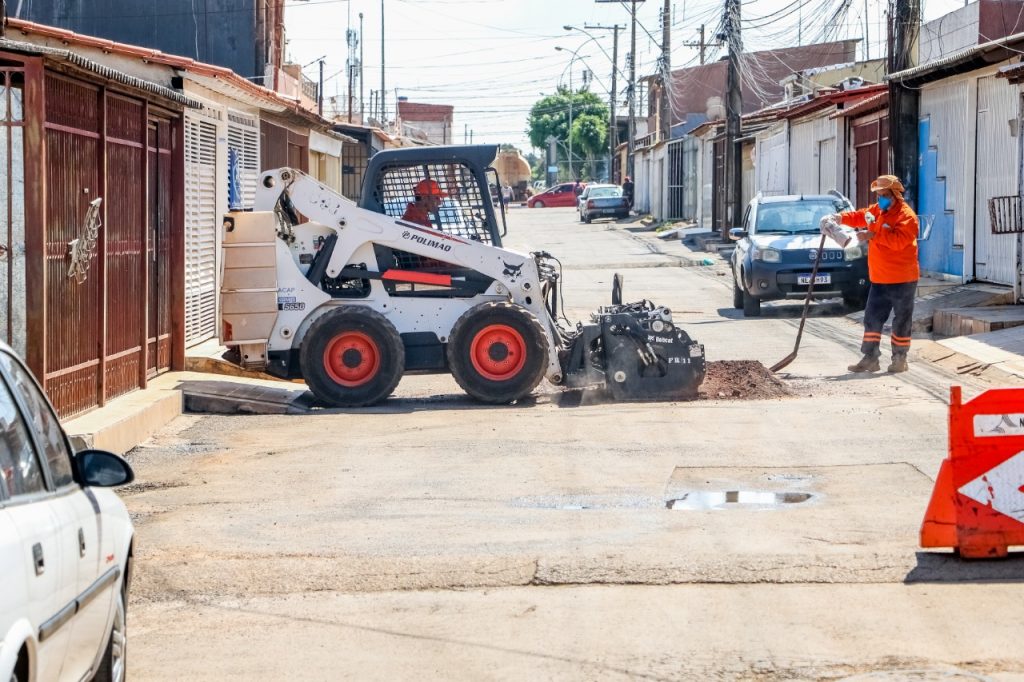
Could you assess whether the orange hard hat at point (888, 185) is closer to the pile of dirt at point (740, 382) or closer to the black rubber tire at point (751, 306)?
the pile of dirt at point (740, 382)

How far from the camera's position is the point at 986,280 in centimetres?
2089

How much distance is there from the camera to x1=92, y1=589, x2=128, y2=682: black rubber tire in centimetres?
515

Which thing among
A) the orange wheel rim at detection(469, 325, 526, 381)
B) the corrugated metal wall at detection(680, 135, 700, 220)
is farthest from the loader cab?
the corrugated metal wall at detection(680, 135, 700, 220)

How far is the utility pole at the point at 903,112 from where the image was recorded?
881 inches

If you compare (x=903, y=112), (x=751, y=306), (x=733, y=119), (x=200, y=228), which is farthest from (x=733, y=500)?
(x=733, y=119)

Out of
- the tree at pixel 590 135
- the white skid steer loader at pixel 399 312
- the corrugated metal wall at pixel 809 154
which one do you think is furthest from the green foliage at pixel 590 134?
the white skid steer loader at pixel 399 312

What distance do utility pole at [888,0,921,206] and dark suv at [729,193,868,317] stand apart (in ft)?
3.48

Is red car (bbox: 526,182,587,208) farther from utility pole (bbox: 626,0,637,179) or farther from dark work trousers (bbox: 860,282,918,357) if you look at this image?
dark work trousers (bbox: 860,282,918,357)

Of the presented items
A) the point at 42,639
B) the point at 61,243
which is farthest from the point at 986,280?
the point at 42,639

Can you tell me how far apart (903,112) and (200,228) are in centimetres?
1141

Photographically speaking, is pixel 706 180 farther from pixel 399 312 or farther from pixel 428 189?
pixel 399 312

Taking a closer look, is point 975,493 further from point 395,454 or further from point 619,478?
point 395,454

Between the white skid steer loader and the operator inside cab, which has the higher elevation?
the operator inside cab

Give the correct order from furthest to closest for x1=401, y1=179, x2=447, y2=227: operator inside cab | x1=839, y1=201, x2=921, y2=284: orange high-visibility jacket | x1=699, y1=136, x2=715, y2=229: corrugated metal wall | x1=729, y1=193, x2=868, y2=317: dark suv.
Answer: x1=699, y1=136, x2=715, y2=229: corrugated metal wall → x1=729, y1=193, x2=868, y2=317: dark suv → x1=839, y1=201, x2=921, y2=284: orange high-visibility jacket → x1=401, y1=179, x2=447, y2=227: operator inside cab
